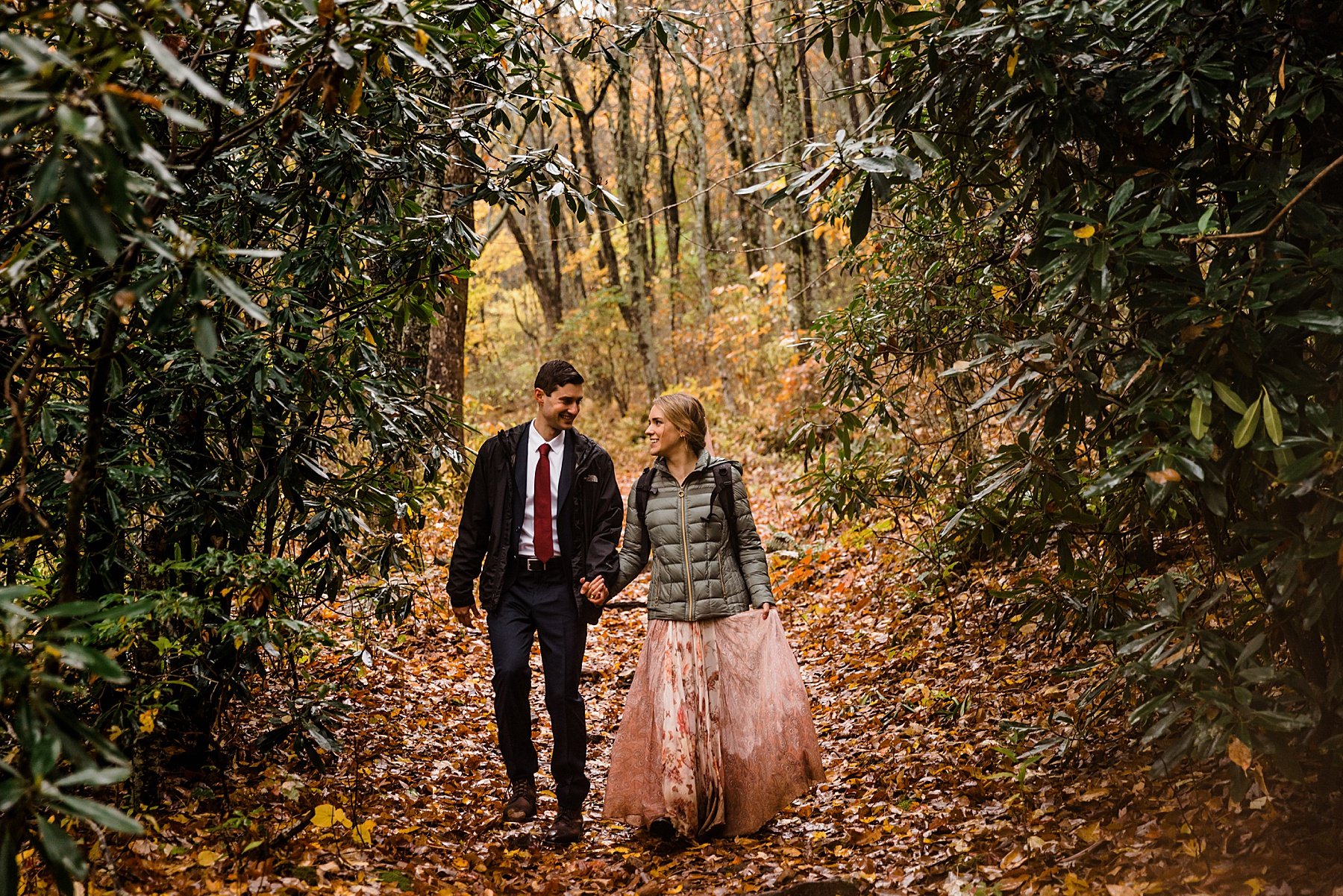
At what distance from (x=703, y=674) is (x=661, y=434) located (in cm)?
Result: 134

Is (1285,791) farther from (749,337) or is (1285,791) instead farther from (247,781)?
(749,337)

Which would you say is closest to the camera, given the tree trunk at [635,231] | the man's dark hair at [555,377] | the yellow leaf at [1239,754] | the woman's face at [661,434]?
the yellow leaf at [1239,754]

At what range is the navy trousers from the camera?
5320 mm

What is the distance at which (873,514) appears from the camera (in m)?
10.1

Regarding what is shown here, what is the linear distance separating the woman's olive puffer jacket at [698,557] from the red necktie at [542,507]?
1.44 feet

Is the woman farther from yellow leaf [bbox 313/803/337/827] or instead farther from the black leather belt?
yellow leaf [bbox 313/803/337/827]

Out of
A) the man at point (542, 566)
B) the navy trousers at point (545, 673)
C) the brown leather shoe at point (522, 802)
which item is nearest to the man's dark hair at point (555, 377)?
the man at point (542, 566)

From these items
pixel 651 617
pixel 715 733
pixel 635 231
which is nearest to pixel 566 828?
pixel 715 733

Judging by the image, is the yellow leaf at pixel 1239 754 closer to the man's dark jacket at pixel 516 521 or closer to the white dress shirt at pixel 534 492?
the man's dark jacket at pixel 516 521

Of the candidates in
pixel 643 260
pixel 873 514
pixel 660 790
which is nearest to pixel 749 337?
pixel 643 260

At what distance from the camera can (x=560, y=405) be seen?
558 cm

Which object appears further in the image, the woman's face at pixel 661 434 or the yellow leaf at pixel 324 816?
the woman's face at pixel 661 434

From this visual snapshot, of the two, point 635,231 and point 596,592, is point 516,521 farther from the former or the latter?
point 635,231

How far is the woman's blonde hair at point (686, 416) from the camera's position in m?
5.44
